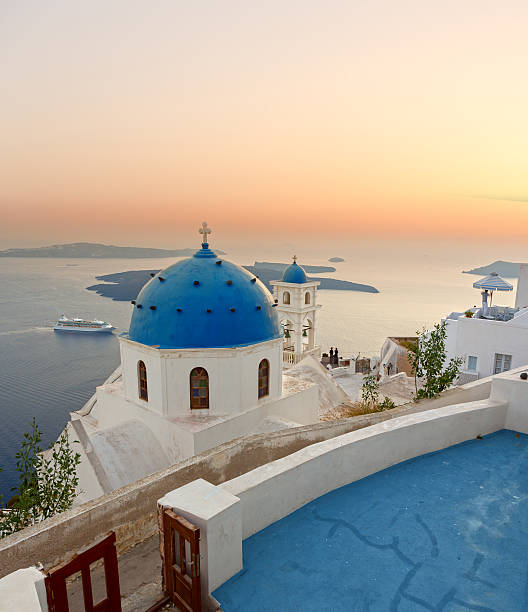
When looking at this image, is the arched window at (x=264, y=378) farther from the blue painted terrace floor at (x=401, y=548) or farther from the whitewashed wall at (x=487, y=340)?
the whitewashed wall at (x=487, y=340)

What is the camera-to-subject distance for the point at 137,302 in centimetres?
1236

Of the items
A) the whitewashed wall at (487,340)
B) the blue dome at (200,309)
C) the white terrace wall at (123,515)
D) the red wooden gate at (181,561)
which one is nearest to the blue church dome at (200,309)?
the blue dome at (200,309)

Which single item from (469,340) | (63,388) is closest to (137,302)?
(469,340)

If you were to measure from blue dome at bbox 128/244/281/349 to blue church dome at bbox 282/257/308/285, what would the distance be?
13.5 meters

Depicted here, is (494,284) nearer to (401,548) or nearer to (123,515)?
(401,548)

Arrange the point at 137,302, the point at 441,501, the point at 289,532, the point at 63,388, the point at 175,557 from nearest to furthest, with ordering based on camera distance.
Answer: the point at 175,557
the point at 289,532
the point at 441,501
the point at 137,302
the point at 63,388

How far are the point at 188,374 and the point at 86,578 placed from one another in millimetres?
8480

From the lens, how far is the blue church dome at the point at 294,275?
26047 mm

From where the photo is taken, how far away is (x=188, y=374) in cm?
1148

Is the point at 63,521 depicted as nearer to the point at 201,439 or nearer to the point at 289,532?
the point at 289,532

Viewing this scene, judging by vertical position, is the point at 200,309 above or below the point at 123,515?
above

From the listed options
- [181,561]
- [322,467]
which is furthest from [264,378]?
[181,561]

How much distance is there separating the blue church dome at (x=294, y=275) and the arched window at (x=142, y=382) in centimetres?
1522

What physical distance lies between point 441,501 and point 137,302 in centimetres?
963
